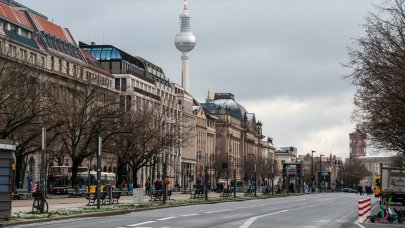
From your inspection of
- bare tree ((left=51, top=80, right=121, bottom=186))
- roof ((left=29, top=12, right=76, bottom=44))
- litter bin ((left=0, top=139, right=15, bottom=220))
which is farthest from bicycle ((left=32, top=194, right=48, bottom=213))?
roof ((left=29, top=12, right=76, bottom=44))

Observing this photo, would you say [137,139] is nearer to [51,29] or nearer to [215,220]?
[51,29]

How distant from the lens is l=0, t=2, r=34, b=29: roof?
103 meters

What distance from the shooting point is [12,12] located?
108m

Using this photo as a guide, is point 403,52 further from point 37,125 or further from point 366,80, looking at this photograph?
point 37,125

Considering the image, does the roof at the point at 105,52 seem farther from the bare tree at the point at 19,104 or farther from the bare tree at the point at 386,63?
the bare tree at the point at 386,63

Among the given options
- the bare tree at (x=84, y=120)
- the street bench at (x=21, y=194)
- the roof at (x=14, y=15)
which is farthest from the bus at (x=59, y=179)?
the roof at (x=14, y=15)

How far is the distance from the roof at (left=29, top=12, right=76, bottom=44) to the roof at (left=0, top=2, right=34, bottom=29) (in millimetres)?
2518

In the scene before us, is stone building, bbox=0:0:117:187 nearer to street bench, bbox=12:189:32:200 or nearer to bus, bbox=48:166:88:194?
bus, bbox=48:166:88:194

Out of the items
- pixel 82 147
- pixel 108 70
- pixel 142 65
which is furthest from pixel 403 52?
pixel 142 65

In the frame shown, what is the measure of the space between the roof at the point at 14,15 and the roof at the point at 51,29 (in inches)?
99.1

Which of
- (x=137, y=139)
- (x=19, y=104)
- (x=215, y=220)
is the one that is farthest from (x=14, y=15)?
(x=215, y=220)

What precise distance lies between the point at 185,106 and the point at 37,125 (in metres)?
119

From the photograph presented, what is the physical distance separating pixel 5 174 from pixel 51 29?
95699 mm

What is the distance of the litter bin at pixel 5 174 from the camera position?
30156mm
